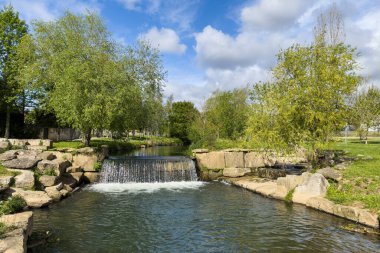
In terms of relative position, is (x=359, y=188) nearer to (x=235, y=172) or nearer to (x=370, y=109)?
(x=235, y=172)

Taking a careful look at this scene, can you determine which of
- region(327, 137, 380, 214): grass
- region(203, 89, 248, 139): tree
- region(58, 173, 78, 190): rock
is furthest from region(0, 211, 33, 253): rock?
region(203, 89, 248, 139): tree

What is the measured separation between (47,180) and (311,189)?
53.4 ft

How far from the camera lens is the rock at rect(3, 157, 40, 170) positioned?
19625mm

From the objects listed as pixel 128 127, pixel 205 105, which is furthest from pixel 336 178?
pixel 205 105

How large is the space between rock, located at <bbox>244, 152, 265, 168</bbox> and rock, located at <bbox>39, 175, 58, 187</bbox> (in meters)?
16.2

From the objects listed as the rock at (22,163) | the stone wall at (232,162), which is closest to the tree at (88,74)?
the rock at (22,163)

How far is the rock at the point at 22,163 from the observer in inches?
773

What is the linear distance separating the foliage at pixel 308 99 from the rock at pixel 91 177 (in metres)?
12.8

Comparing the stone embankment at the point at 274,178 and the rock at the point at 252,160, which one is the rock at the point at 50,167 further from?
the rock at the point at 252,160

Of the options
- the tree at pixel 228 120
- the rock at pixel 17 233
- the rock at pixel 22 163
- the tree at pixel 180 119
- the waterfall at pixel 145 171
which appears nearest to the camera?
the rock at pixel 17 233

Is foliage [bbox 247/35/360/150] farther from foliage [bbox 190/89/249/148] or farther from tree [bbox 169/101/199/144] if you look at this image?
tree [bbox 169/101/199/144]

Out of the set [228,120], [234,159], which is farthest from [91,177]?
[228,120]

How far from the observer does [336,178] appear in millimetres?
18625

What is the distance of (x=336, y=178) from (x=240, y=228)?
8.52m
